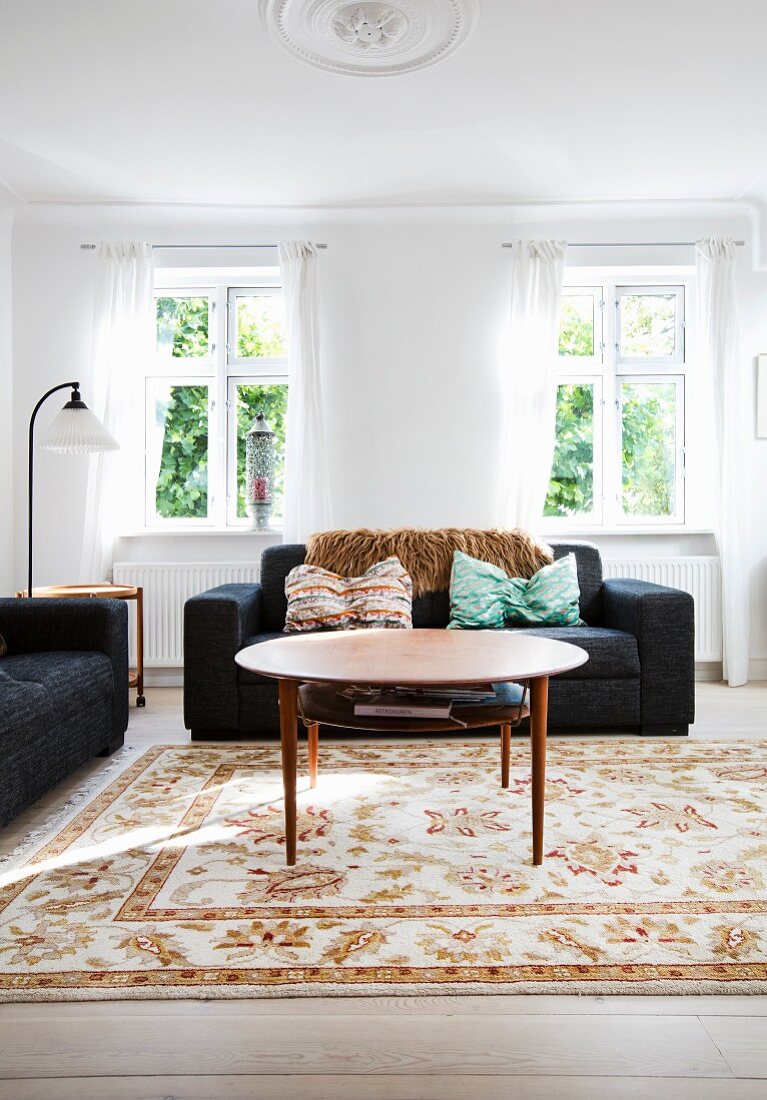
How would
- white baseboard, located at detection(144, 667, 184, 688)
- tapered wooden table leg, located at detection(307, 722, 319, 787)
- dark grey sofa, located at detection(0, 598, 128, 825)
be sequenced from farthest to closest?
white baseboard, located at detection(144, 667, 184, 688)
tapered wooden table leg, located at detection(307, 722, 319, 787)
dark grey sofa, located at detection(0, 598, 128, 825)

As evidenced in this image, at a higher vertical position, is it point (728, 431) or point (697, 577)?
point (728, 431)

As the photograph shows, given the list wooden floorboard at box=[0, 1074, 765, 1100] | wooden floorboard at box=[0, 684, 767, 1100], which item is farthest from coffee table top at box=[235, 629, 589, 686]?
wooden floorboard at box=[0, 1074, 765, 1100]

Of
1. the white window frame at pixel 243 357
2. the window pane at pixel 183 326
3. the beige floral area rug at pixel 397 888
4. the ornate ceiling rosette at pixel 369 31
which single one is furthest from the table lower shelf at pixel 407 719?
the window pane at pixel 183 326

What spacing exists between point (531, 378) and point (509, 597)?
5.13 ft

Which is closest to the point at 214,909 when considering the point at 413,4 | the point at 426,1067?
the point at 426,1067

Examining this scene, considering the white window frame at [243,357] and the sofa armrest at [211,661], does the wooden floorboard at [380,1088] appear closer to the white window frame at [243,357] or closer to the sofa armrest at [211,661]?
the sofa armrest at [211,661]

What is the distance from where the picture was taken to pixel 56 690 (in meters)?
2.63

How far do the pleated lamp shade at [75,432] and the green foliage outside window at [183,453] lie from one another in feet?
3.69

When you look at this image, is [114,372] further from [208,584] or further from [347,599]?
[347,599]

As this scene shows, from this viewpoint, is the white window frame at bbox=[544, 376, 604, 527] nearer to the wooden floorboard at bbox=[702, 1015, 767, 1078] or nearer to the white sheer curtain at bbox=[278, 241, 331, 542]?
the white sheer curtain at bbox=[278, 241, 331, 542]

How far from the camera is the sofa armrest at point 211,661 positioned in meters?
3.38

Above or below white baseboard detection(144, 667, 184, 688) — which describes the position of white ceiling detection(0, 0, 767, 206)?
above

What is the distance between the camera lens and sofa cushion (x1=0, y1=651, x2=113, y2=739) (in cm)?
235

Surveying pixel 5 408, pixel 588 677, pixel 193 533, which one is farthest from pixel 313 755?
pixel 5 408
